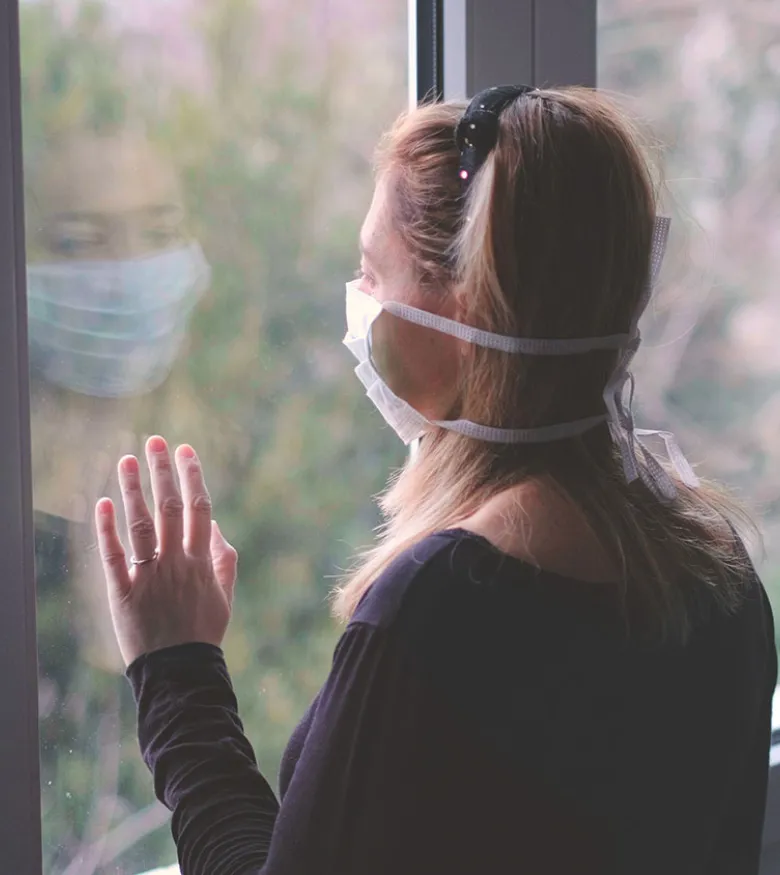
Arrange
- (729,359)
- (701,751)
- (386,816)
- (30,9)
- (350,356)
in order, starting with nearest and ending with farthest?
(386,816) → (701,751) → (30,9) → (350,356) → (729,359)

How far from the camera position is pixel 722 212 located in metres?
1.63

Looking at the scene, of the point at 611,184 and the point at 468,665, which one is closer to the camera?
the point at 468,665

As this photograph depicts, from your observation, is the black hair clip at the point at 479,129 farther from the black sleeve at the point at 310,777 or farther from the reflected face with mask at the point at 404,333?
the black sleeve at the point at 310,777

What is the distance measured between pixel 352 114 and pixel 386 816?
809 mm

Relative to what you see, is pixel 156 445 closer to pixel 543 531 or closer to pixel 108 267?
pixel 108 267

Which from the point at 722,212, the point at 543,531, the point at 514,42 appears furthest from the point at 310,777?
the point at 722,212

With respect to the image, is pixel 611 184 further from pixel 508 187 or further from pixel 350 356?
pixel 350 356

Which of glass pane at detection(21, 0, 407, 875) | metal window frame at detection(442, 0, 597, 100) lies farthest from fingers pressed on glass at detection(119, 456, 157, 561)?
metal window frame at detection(442, 0, 597, 100)

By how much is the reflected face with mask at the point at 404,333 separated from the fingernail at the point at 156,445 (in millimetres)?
207

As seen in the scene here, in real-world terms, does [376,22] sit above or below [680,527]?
above

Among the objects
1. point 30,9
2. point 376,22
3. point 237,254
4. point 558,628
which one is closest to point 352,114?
point 376,22

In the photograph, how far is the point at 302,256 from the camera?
1221mm

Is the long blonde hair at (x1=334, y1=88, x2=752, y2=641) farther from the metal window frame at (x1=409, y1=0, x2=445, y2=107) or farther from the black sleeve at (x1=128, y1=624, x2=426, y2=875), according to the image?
the metal window frame at (x1=409, y1=0, x2=445, y2=107)

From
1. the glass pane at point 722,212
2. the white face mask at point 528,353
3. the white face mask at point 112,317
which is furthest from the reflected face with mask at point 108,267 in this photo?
the glass pane at point 722,212
